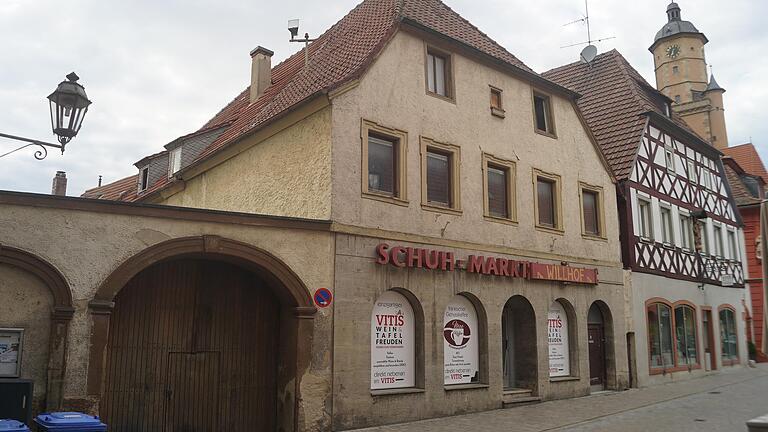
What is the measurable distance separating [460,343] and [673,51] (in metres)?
58.5

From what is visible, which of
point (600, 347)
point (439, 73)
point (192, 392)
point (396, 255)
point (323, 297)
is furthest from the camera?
point (600, 347)

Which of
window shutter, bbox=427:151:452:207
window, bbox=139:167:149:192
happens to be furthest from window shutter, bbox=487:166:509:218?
window, bbox=139:167:149:192

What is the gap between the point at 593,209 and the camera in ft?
62.7

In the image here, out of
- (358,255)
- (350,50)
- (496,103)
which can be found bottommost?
(358,255)

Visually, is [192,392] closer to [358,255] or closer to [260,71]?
[358,255]

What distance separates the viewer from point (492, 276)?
14828 millimetres

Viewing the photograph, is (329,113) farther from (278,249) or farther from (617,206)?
(617,206)

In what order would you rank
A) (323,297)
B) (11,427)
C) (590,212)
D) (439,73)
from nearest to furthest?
1. (11,427)
2. (323,297)
3. (439,73)
4. (590,212)

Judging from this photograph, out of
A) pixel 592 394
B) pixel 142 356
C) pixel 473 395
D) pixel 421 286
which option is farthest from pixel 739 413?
pixel 142 356

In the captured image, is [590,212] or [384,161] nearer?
[384,161]

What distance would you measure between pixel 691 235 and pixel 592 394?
1014 cm

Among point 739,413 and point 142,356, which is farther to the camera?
point 739,413

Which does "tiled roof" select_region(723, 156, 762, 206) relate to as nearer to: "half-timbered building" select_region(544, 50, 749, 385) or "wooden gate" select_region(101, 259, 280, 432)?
"half-timbered building" select_region(544, 50, 749, 385)

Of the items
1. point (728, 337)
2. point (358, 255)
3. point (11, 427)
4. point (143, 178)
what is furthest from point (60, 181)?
point (728, 337)
